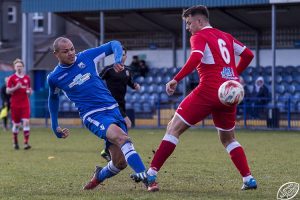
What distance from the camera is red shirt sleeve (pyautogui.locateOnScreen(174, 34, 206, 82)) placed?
9.32 meters

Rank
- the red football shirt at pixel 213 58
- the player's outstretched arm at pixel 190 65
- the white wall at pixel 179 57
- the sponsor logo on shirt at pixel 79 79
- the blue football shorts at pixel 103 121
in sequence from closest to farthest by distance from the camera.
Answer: the player's outstretched arm at pixel 190 65, the blue football shorts at pixel 103 121, the red football shirt at pixel 213 58, the sponsor logo on shirt at pixel 79 79, the white wall at pixel 179 57

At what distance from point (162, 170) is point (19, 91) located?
7621mm

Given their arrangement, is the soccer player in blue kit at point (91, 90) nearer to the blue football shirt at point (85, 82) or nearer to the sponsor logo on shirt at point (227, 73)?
the blue football shirt at point (85, 82)

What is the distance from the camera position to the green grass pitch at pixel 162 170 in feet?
31.4

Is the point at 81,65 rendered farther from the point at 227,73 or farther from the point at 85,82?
the point at 227,73

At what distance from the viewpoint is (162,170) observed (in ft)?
42.2

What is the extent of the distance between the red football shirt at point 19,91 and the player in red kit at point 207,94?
10.1m

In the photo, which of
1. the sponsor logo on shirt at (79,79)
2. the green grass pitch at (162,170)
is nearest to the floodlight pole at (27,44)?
the green grass pitch at (162,170)

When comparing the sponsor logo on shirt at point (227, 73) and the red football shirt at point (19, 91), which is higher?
the sponsor logo on shirt at point (227, 73)

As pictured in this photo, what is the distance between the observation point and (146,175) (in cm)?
941

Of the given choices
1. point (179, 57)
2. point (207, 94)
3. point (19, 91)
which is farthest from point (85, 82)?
point (179, 57)

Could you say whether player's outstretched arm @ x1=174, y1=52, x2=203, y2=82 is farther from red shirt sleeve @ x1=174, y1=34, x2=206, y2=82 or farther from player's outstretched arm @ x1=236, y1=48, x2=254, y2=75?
player's outstretched arm @ x1=236, y1=48, x2=254, y2=75

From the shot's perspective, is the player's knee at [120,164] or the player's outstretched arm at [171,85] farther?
the player's knee at [120,164]

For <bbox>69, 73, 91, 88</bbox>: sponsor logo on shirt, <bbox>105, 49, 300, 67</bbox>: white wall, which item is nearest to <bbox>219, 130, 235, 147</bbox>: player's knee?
<bbox>69, 73, 91, 88</bbox>: sponsor logo on shirt
